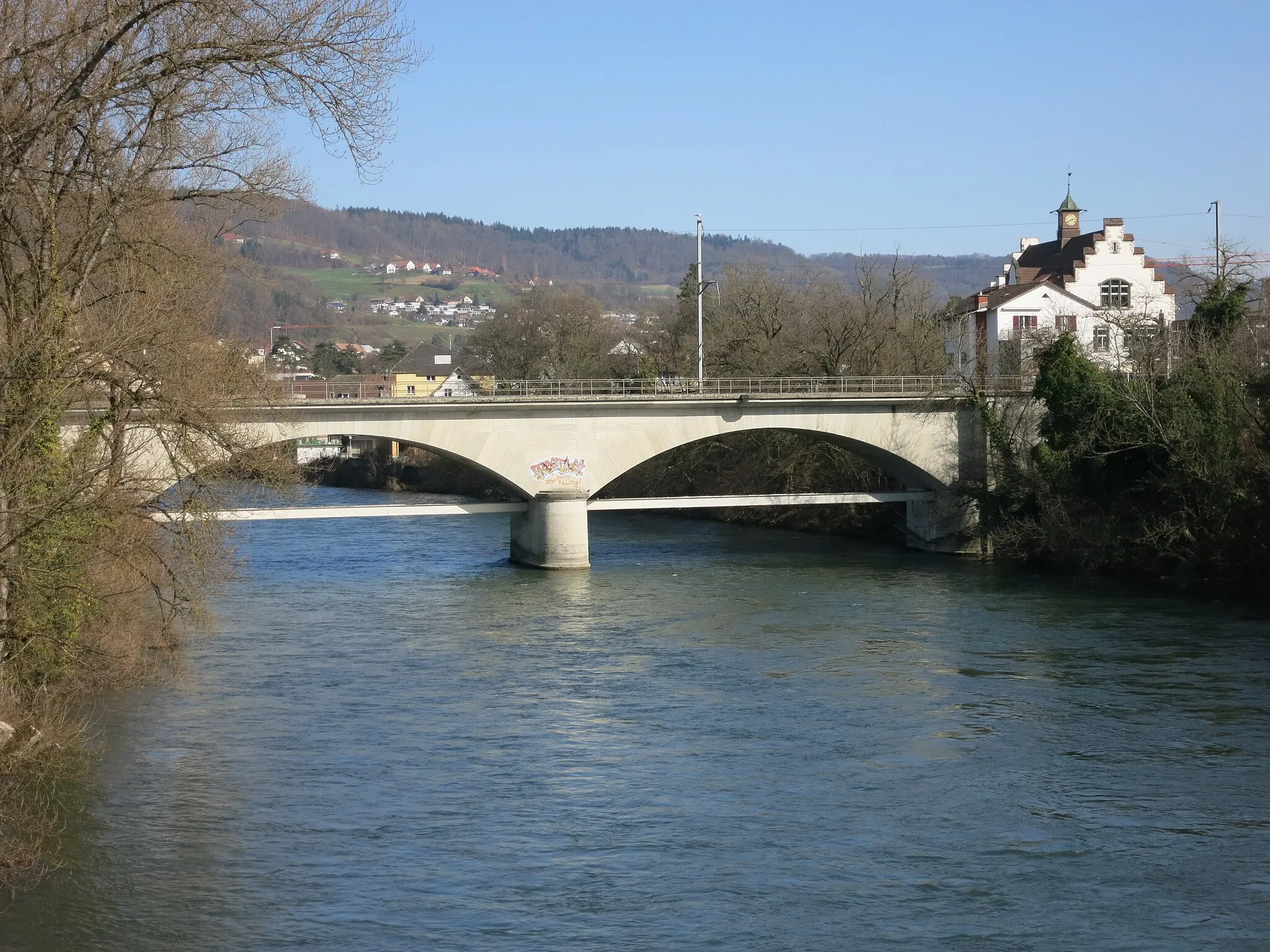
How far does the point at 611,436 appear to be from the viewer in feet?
124

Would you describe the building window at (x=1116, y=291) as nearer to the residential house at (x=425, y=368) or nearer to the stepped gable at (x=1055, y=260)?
the stepped gable at (x=1055, y=260)

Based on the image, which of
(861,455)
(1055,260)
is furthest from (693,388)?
(1055,260)

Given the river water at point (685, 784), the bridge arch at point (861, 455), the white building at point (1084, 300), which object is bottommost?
the river water at point (685, 784)

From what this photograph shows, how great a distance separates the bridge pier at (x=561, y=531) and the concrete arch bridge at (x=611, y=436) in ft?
0.10

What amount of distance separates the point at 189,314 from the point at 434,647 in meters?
7.94

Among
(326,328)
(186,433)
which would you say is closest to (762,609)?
(186,433)

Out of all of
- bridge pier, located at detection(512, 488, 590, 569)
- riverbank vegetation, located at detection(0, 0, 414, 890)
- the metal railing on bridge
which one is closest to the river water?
riverbank vegetation, located at detection(0, 0, 414, 890)

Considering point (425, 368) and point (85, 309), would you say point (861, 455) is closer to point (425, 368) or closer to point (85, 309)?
point (85, 309)

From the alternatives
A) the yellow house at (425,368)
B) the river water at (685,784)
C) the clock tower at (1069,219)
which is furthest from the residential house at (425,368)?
the river water at (685,784)

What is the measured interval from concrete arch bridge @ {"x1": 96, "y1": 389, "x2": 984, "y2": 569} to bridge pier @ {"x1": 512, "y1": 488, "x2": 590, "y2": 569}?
31mm

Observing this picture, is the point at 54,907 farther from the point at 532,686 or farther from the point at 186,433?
the point at 532,686

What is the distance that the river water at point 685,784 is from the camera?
12555 mm

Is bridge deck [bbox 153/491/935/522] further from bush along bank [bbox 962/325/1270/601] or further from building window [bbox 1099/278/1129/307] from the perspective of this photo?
building window [bbox 1099/278/1129/307]

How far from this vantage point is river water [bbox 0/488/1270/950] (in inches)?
494
